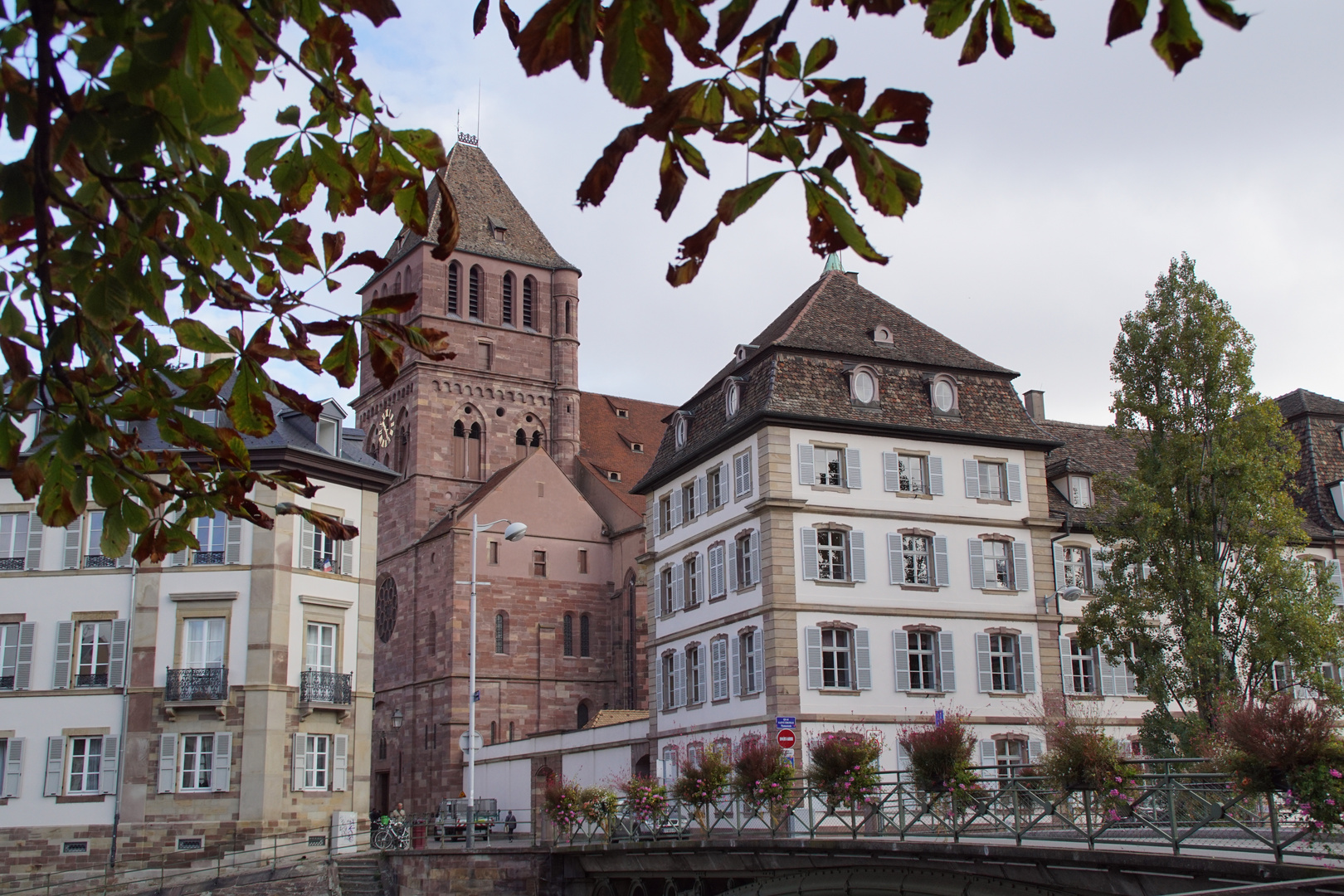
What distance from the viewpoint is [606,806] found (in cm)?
2962

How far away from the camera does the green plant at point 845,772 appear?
22781 millimetres

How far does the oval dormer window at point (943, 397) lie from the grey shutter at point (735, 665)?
839 cm

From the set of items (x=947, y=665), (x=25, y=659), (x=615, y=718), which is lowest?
(x=615, y=718)

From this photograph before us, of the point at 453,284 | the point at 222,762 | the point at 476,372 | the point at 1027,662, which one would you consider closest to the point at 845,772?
the point at 1027,662

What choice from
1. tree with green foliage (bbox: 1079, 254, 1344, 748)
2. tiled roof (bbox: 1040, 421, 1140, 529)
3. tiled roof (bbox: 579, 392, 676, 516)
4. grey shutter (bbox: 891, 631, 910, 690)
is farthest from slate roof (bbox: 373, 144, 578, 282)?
tree with green foliage (bbox: 1079, 254, 1344, 748)

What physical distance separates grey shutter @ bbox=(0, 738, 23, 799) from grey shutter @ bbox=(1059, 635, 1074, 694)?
2584 centimetres

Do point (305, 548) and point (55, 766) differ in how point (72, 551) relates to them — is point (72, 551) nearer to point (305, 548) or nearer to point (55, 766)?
point (55, 766)

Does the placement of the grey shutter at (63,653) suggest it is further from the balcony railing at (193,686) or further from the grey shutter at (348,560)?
the grey shutter at (348,560)

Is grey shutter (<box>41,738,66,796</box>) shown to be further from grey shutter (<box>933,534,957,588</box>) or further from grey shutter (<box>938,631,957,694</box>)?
grey shutter (<box>933,534,957,588</box>)

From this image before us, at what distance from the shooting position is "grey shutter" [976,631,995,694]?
1409 inches

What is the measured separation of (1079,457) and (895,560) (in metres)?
10.4

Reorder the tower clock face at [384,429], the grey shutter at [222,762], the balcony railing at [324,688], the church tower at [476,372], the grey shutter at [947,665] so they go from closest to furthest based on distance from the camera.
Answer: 1. the grey shutter at [222,762]
2. the balcony railing at [324,688]
3. the grey shutter at [947,665]
4. the church tower at [476,372]
5. the tower clock face at [384,429]

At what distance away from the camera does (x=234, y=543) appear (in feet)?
112

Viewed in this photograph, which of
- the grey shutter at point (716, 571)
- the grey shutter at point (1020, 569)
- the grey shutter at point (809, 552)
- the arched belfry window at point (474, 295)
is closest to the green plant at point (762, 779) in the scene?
the grey shutter at point (809, 552)
